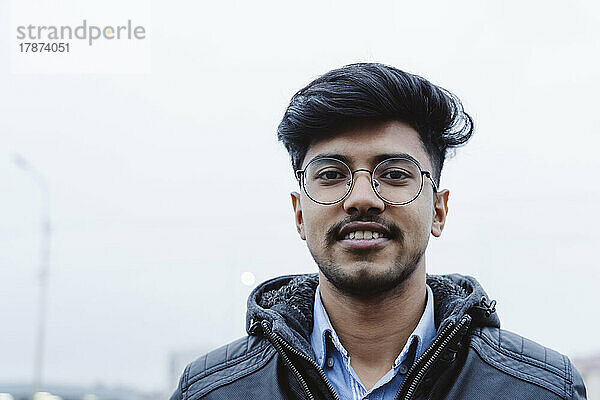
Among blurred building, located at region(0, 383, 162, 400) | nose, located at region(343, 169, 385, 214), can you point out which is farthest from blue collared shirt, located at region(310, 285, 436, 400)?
blurred building, located at region(0, 383, 162, 400)

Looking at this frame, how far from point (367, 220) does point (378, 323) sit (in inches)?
12.9

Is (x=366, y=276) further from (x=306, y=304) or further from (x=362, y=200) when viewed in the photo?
(x=306, y=304)

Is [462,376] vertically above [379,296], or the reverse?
[379,296]

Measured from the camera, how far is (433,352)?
2.13 m

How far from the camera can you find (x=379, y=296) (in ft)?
7.41

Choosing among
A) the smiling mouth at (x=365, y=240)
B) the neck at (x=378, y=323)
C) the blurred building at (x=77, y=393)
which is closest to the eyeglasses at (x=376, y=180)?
the smiling mouth at (x=365, y=240)

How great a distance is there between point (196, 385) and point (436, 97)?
1.09 m

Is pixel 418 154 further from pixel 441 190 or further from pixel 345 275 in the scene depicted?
pixel 345 275

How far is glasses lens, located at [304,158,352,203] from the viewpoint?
2.22 metres

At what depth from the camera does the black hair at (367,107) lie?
2.29 m

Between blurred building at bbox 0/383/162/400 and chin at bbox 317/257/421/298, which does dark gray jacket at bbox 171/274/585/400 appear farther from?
blurred building at bbox 0/383/162/400

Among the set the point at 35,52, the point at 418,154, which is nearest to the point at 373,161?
the point at 418,154

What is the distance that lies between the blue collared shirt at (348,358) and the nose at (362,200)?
0.37m

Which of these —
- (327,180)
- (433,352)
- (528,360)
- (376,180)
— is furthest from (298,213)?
(528,360)
